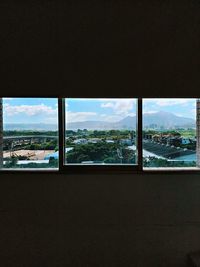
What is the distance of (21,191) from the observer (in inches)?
97.2

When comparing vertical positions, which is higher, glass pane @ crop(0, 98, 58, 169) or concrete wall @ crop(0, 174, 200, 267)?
glass pane @ crop(0, 98, 58, 169)

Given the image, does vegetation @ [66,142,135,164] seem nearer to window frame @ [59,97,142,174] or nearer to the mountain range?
window frame @ [59,97,142,174]

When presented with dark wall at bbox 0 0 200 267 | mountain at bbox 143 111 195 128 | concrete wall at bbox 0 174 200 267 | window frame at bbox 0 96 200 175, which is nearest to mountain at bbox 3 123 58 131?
window frame at bbox 0 96 200 175

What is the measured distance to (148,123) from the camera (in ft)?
8.28

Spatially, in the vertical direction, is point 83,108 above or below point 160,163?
above

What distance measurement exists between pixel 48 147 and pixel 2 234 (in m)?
0.98

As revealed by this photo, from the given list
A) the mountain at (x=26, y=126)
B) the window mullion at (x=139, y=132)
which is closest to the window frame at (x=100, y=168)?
the window mullion at (x=139, y=132)

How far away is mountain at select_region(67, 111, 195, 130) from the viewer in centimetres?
252

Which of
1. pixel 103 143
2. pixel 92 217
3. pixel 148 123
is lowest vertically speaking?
pixel 92 217

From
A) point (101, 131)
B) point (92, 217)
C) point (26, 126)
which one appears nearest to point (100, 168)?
point (101, 131)

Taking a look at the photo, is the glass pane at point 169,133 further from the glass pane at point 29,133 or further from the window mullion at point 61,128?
the glass pane at point 29,133
